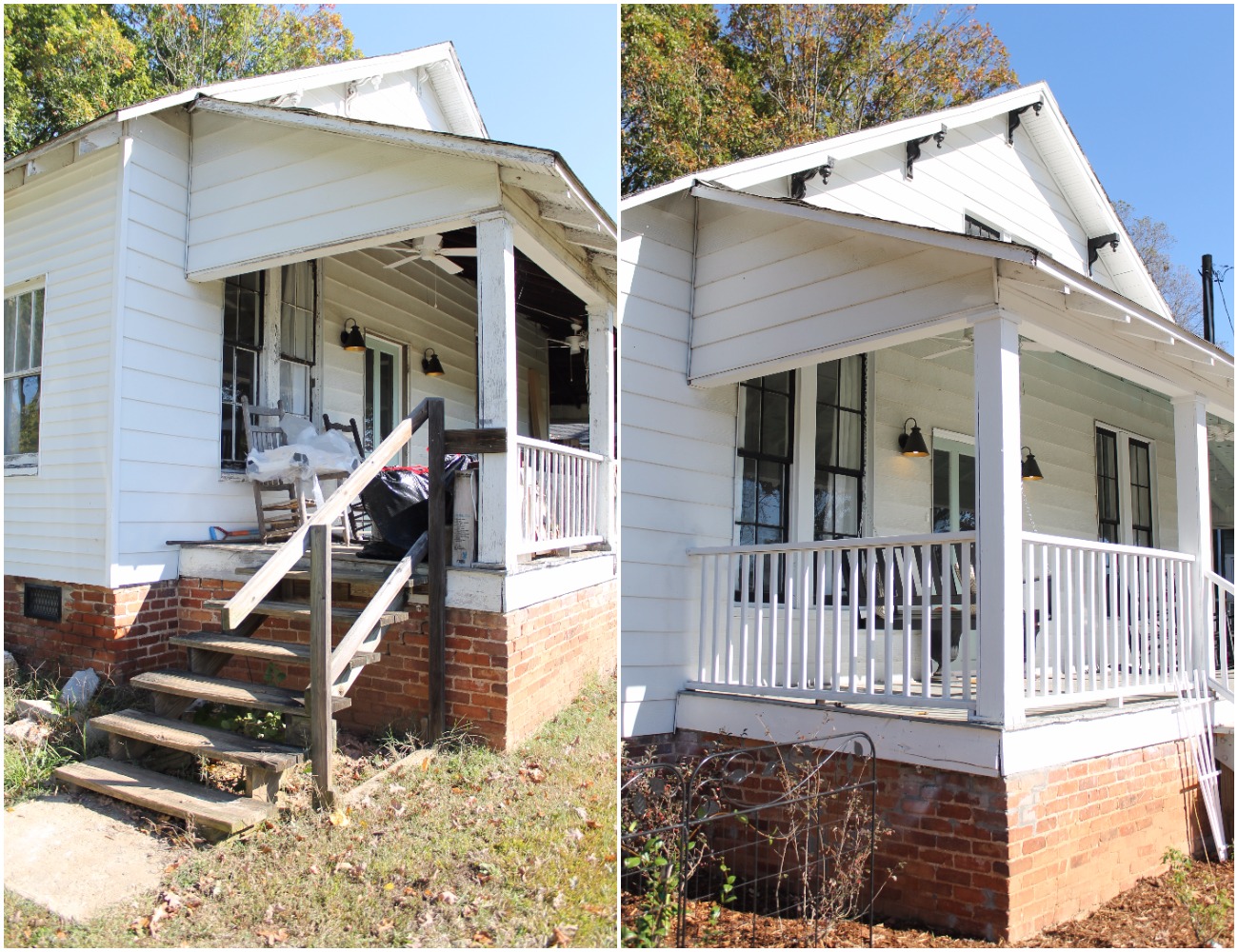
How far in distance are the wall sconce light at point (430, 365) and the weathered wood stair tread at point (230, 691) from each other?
4.55 meters

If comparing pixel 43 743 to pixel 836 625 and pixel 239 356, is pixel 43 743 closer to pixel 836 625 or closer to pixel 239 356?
pixel 239 356

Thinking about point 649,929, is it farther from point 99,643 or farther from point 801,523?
point 99,643

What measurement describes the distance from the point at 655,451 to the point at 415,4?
3553 millimetres

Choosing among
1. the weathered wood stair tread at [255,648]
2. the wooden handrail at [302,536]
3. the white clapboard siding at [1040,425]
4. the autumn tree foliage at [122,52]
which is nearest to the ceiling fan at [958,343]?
the white clapboard siding at [1040,425]

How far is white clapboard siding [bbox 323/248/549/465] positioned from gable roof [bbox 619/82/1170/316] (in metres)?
3.61

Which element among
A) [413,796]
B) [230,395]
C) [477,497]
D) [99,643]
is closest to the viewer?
[413,796]

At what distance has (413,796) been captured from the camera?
14.0 ft

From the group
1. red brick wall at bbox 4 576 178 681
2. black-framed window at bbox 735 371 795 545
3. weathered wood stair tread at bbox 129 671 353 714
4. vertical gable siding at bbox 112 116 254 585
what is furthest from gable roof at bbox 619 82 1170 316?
red brick wall at bbox 4 576 178 681

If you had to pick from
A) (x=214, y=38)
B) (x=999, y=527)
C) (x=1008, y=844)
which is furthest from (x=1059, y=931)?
(x=214, y=38)

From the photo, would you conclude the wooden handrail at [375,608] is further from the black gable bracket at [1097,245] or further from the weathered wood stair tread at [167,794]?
the black gable bracket at [1097,245]

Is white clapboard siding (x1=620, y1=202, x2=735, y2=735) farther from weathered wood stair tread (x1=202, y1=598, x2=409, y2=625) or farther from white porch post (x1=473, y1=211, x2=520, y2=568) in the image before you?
weathered wood stair tread (x1=202, y1=598, x2=409, y2=625)

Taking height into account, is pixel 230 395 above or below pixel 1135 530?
above

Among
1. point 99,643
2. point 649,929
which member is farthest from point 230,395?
point 649,929

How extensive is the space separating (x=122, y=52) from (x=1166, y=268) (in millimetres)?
15150
